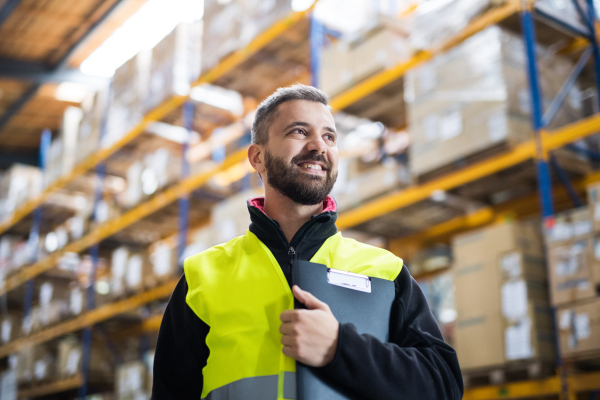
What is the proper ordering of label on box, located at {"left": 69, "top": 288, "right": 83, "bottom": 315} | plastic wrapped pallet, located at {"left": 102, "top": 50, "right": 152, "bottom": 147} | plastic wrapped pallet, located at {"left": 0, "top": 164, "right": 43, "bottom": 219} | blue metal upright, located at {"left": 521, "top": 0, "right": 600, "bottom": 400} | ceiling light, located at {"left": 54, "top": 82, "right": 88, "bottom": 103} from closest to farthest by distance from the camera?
blue metal upright, located at {"left": 521, "top": 0, "right": 600, "bottom": 400} < plastic wrapped pallet, located at {"left": 102, "top": 50, "right": 152, "bottom": 147} < label on box, located at {"left": 69, "top": 288, "right": 83, "bottom": 315} < plastic wrapped pallet, located at {"left": 0, "top": 164, "right": 43, "bottom": 219} < ceiling light, located at {"left": 54, "top": 82, "right": 88, "bottom": 103}

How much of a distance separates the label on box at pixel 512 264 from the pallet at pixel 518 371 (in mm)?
547

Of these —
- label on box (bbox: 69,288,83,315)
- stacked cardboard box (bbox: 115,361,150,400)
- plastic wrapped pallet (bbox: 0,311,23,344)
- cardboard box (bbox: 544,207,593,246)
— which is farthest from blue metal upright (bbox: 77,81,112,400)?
cardboard box (bbox: 544,207,593,246)

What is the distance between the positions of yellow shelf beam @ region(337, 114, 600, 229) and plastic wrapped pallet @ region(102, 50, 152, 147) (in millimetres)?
3976

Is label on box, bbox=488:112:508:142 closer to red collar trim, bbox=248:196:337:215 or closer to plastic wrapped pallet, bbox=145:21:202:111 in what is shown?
red collar trim, bbox=248:196:337:215

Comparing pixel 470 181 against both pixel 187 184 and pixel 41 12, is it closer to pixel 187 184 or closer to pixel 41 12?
pixel 187 184

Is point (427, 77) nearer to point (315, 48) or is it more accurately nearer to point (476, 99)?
point (476, 99)

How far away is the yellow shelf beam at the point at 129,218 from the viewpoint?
7.02 metres

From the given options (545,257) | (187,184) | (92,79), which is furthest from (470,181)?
(92,79)

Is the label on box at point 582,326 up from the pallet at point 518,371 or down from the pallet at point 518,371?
up

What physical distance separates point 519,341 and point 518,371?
1.24ft

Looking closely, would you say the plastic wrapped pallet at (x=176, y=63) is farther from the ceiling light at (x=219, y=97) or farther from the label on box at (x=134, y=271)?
the label on box at (x=134, y=271)

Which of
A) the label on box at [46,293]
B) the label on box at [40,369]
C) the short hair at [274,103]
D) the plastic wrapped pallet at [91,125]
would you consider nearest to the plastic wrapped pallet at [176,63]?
the plastic wrapped pallet at [91,125]

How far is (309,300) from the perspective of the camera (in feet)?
4.15

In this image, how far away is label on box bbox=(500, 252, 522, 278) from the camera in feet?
13.0
